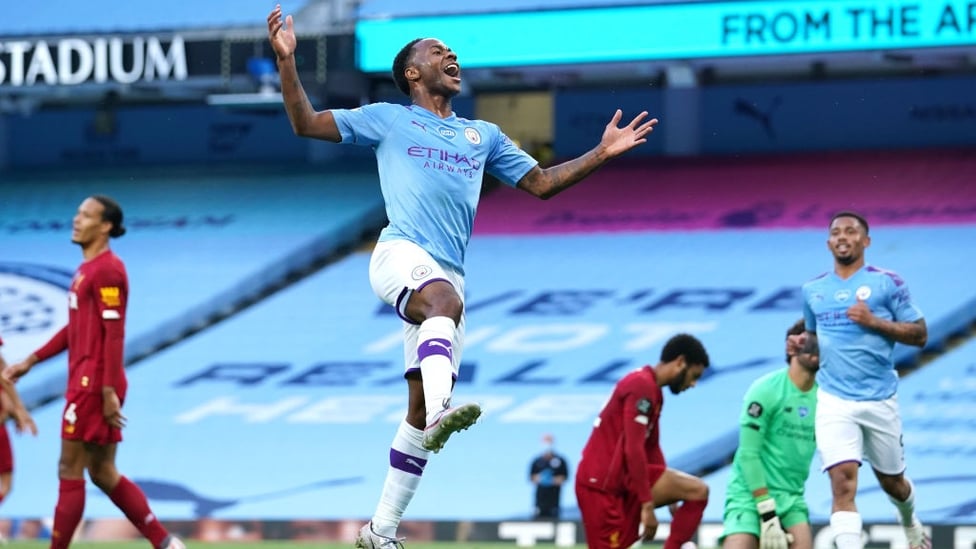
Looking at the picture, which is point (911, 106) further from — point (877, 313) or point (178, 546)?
point (178, 546)

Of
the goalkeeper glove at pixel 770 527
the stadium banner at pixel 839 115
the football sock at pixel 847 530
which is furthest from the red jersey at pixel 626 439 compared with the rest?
the stadium banner at pixel 839 115

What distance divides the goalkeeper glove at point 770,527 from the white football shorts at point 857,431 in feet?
1.36

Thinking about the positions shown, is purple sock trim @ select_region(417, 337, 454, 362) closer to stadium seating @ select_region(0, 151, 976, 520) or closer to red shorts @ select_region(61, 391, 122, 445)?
red shorts @ select_region(61, 391, 122, 445)

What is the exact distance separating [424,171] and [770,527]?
3852mm

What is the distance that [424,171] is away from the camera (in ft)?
24.9

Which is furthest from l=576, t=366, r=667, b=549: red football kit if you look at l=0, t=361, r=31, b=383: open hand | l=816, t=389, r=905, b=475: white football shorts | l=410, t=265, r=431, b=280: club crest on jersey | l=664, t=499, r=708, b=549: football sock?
l=0, t=361, r=31, b=383: open hand

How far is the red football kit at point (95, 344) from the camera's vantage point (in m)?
9.95

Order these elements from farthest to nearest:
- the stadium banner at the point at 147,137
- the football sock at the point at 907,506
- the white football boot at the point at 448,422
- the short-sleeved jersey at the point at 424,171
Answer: the stadium banner at the point at 147,137 → the football sock at the point at 907,506 → the short-sleeved jersey at the point at 424,171 → the white football boot at the point at 448,422

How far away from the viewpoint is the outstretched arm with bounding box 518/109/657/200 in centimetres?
783

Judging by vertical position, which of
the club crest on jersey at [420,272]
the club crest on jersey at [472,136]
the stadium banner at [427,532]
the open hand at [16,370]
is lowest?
the stadium banner at [427,532]

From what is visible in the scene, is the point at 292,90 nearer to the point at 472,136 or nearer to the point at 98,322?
→ the point at 472,136

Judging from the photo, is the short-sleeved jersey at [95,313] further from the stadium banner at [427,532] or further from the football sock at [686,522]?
the stadium banner at [427,532]

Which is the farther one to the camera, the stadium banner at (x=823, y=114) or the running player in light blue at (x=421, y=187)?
the stadium banner at (x=823, y=114)

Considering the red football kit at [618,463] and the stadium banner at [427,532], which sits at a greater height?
the red football kit at [618,463]
